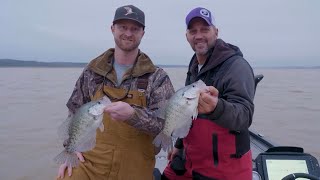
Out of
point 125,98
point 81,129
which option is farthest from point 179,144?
point 81,129

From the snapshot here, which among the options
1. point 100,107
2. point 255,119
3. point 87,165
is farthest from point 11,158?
point 255,119

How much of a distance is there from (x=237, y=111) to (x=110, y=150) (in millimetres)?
1369

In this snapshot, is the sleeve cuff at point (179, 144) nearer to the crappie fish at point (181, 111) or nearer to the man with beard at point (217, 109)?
the man with beard at point (217, 109)

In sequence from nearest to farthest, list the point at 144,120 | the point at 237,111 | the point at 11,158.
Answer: the point at 237,111 → the point at 144,120 → the point at 11,158

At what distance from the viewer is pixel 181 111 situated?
10.3ft

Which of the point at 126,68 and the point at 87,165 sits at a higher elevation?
the point at 126,68

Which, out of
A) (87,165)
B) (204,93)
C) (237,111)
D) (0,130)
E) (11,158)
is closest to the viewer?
(204,93)

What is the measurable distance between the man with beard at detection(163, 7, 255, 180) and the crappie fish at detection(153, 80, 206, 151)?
94 mm

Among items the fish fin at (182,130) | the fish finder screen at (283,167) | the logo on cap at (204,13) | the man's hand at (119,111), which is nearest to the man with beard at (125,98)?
the man's hand at (119,111)

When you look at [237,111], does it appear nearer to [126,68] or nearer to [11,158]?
[126,68]

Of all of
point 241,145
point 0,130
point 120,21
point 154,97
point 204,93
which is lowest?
point 0,130

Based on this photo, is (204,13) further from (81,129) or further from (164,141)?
(81,129)

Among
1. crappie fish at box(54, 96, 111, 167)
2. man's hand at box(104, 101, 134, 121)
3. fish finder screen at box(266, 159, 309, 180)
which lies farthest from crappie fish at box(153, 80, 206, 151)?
fish finder screen at box(266, 159, 309, 180)

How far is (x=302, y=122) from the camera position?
15.1m
